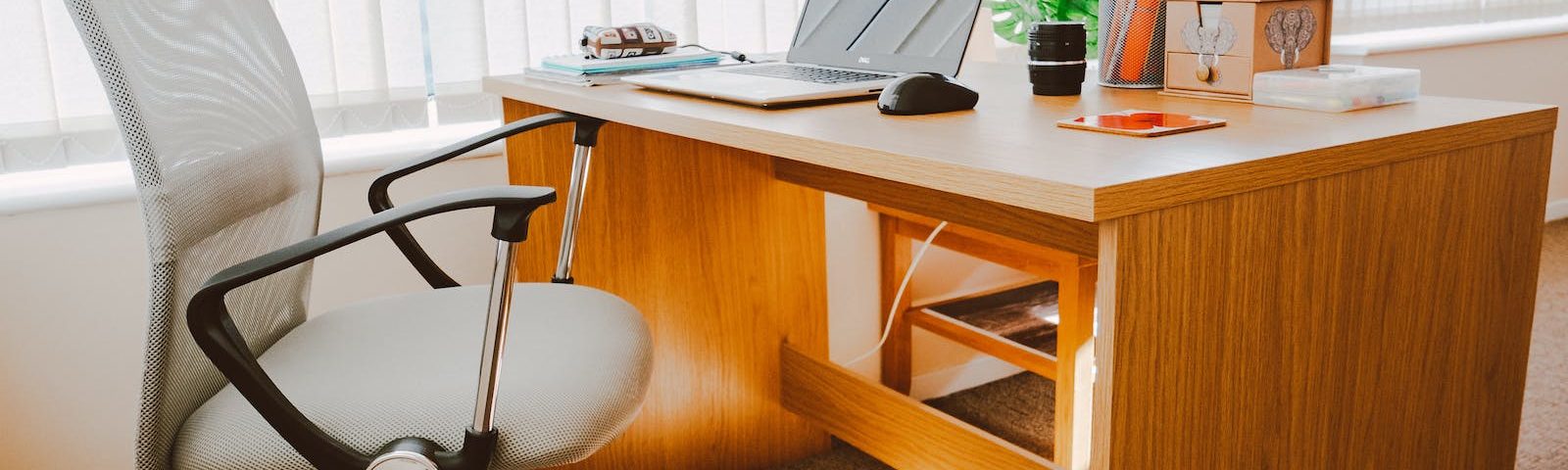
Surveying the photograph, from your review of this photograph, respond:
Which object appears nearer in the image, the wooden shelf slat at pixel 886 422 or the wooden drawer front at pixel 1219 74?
the wooden drawer front at pixel 1219 74

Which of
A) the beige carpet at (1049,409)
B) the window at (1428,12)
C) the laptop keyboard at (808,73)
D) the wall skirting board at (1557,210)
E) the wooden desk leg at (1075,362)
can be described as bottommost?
the beige carpet at (1049,409)

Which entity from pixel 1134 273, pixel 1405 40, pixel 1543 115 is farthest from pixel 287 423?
pixel 1405 40

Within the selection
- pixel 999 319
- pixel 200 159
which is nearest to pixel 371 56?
pixel 200 159

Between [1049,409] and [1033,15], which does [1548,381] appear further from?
[1033,15]

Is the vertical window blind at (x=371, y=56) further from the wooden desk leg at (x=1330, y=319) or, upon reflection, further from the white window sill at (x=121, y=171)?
the wooden desk leg at (x=1330, y=319)

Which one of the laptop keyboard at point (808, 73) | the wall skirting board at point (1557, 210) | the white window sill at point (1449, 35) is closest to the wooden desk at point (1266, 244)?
the laptop keyboard at point (808, 73)

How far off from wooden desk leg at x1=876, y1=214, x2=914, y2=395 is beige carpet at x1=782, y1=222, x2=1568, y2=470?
0.11 m

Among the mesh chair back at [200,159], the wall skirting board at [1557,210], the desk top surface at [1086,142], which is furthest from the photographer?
the wall skirting board at [1557,210]

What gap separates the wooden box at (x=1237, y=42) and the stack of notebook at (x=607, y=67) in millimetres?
666

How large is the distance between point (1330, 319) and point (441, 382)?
78cm

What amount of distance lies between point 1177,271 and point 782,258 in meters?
1.20

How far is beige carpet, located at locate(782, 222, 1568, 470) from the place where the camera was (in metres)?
2.08

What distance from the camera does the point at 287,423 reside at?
1.00 m

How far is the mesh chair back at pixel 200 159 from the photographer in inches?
39.0
